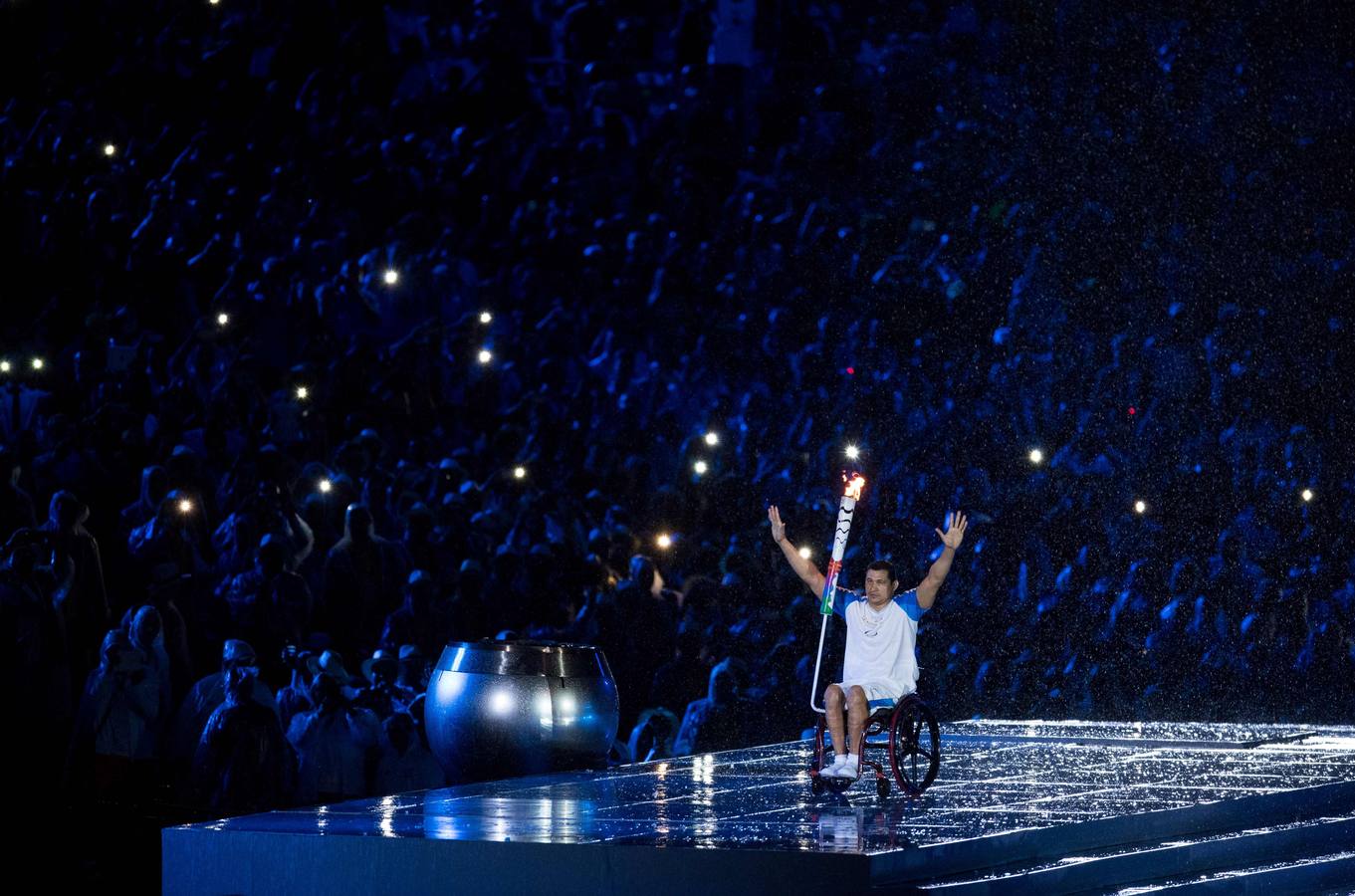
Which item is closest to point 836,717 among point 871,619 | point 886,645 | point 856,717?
point 856,717

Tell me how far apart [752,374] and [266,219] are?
16.1 ft

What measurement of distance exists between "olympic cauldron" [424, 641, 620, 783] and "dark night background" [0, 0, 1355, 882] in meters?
Result: 0.35

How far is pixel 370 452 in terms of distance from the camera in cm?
1199

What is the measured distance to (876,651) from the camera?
8094 millimetres

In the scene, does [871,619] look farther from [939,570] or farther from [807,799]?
[807,799]

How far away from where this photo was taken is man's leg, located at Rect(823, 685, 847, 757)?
7812 millimetres

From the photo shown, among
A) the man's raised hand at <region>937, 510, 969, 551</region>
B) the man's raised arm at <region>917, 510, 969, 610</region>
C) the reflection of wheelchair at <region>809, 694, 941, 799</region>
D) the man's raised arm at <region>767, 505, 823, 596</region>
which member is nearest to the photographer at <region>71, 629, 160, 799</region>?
the man's raised arm at <region>767, 505, 823, 596</region>

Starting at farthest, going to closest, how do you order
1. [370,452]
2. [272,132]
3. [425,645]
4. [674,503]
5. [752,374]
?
[752,374]
[272,132]
[674,503]
[370,452]
[425,645]

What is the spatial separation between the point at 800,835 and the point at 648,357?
951cm

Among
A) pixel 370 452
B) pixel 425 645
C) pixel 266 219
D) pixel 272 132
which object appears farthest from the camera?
pixel 272 132

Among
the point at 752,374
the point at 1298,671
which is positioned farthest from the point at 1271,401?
the point at 752,374

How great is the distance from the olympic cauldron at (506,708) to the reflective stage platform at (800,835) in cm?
46

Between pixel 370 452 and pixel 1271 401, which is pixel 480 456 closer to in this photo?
pixel 370 452

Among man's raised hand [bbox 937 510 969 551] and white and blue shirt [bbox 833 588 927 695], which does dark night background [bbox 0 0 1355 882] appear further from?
man's raised hand [bbox 937 510 969 551]
